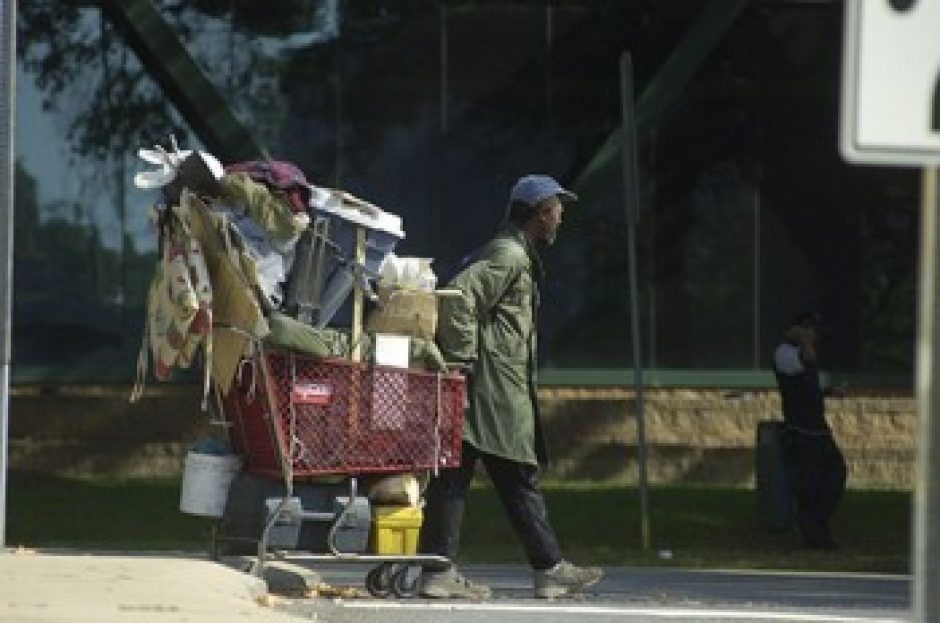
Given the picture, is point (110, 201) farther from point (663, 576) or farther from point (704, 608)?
point (704, 608)

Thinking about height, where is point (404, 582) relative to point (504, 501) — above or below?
below

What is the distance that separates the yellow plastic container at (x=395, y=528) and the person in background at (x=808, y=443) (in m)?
6.33

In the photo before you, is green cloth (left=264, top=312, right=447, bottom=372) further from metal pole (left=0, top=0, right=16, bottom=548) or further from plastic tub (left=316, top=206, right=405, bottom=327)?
metal pole (left=0, top=0, right=16, bottom=548)

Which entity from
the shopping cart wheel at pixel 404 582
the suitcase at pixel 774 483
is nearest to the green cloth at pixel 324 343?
the shopping cart wheel at pixel 404 582

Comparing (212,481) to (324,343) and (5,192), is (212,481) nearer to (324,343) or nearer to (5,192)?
(324,343)

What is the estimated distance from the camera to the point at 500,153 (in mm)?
25078

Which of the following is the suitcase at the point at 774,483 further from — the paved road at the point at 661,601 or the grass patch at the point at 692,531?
the paved road at the point at 661,601

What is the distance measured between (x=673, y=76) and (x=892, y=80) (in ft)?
57.5

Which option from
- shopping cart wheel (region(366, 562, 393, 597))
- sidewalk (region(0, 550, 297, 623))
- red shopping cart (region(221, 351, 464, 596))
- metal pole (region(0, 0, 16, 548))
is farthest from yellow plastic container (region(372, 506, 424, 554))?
metal pole (region(0, 0, 16, 548))

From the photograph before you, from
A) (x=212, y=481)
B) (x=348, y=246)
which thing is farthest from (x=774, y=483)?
(x=212, y=481)

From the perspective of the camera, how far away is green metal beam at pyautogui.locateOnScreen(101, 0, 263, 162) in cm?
2395

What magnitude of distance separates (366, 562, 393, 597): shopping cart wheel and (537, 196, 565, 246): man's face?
1911 millimetres

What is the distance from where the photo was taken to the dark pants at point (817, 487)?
19.5m

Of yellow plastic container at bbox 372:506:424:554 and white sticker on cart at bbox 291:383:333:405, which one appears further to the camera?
yellow plastic container at bbox 372:506:424:554
